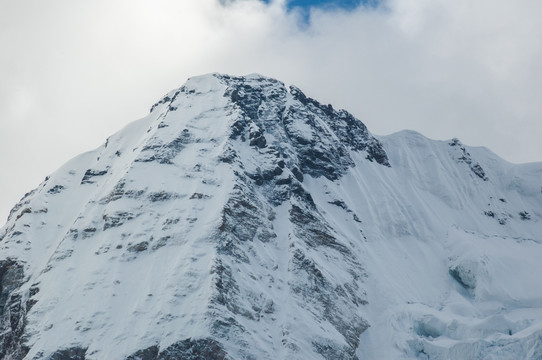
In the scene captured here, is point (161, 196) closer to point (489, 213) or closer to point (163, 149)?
point (163, 149)

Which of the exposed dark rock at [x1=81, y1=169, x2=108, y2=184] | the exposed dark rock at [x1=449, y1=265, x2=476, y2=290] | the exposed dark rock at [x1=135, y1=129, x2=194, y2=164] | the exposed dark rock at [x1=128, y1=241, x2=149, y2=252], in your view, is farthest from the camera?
the exposed dark rock at [x1=81, y1=169, x2=108, y2=184]

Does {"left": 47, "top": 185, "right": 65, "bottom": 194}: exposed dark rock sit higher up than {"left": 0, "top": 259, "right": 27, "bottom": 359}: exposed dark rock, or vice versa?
{"left": 47, "top": 185, "right": 65, "bottom": 194}: exposed dark rock

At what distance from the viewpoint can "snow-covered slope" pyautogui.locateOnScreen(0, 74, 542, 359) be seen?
94000 mm

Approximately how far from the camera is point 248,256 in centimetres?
10756

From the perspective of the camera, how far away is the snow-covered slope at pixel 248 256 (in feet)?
308

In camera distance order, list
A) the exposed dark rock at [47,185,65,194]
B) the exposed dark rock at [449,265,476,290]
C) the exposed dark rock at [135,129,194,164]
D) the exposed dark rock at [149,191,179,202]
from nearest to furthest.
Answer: the exposed dark rock at [149,191,179,202], the exposed dark rock at [135,129,194,164], the exposed dark rock at [449,265,476,290], the exposed dark rock at [47,185,65,194]

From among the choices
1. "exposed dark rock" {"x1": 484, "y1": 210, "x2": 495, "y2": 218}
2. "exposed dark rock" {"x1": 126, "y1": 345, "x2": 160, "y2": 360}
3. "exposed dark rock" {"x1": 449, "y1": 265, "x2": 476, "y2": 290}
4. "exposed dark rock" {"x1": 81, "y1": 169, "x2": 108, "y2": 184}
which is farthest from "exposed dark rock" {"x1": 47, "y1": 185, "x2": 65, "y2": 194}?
"exposed dark rock" {"x1": 484, "y1": 210, "x2": 495, "y2": 218}

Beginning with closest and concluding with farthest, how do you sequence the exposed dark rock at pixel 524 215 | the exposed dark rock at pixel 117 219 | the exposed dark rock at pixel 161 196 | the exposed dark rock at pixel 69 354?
the exposed dark rock at pixel 69 354, the exposed dark rock at pixel 117 219, the exposed dark rock at pixel 161 196, the exposed dark rock at pixel 524 215

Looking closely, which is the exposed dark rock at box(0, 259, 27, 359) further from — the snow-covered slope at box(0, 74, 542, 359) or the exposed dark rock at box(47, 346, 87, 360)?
the exposed dark rock at box(47, 346, 87, 360)

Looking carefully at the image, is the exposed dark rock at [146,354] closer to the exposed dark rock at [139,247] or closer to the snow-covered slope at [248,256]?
the snow-covered slope at [248,256]

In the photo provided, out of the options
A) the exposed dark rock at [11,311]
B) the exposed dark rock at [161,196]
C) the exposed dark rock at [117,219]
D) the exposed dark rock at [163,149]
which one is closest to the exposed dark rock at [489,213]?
the exposed dark rock at [163,149]

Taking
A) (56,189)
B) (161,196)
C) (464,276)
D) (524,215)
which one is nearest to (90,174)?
(56,189)

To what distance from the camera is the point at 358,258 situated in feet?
A: 414

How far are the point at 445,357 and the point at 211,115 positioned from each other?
7481 cm
